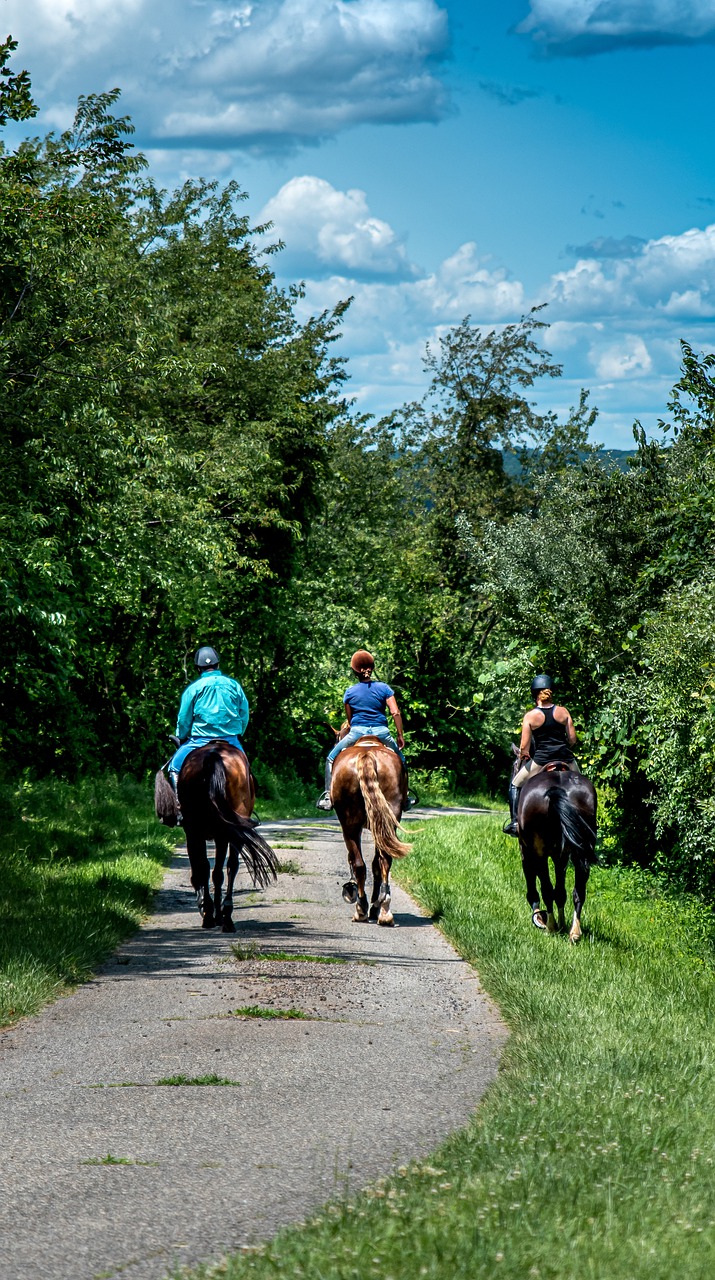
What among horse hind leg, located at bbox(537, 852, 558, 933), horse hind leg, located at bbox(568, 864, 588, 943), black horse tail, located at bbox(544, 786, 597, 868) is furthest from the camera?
horse hind leg, located at bbox(537, 852, 558, 933)

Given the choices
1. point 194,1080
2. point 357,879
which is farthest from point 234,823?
point 194,1080

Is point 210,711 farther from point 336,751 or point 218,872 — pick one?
point 336,751

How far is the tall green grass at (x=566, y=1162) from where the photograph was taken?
12.4 ft

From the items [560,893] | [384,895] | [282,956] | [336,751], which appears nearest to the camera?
[282,956]

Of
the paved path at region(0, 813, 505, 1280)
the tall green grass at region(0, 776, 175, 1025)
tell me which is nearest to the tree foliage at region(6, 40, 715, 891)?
the tall green grass at region(0, 776, 175, 1025)

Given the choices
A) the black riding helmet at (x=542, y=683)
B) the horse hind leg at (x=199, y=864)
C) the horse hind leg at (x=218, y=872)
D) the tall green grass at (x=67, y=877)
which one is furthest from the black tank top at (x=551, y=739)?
the tall green grass at (x=67, y=877)

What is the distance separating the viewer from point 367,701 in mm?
12531

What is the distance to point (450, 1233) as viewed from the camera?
396 centimetres

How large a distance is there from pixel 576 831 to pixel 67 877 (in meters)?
5.53

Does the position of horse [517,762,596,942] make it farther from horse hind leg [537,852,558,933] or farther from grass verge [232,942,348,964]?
grass verge [232,942,348,964]

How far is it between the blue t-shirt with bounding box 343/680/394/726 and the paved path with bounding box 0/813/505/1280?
2.51 metres

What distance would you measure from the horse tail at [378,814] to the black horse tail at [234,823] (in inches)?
39.2

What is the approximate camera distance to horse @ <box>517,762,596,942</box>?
10.9 metres

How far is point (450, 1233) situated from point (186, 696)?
8223 millimetres
